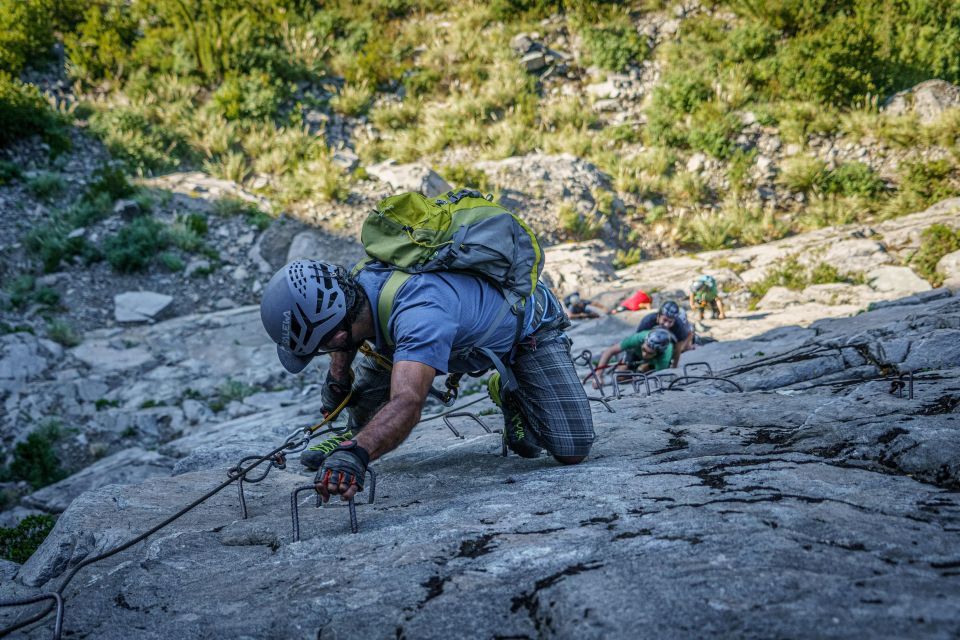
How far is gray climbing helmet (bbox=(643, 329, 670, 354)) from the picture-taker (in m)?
8.47

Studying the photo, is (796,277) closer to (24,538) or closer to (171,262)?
(171,262)

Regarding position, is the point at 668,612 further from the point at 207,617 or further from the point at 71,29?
the point at 71,29

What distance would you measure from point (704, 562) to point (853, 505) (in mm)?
771

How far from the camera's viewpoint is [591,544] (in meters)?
2.06

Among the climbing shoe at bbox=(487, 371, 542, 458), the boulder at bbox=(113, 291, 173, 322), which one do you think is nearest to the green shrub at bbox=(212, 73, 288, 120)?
the boulder at bbox=(113, 291, 173, 322)

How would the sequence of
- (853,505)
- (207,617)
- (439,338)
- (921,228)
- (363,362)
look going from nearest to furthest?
(207,617) → (853,505) → (439,338) → (363,362) → (921,228)

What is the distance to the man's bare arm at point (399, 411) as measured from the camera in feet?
8.32

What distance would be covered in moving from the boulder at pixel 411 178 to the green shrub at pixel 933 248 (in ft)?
31.9

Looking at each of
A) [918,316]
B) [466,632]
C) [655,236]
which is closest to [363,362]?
[466,632]

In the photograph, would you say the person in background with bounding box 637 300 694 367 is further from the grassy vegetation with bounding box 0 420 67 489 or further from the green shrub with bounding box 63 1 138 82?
the green shrub with bounding box 63 1 138 82

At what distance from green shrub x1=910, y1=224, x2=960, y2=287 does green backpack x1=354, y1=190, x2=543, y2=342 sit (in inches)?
444

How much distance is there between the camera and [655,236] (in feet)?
51.4

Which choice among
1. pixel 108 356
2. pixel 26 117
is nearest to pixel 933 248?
Answer: pixel 108 356

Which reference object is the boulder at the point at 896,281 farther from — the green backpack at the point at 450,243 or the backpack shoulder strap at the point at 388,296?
the backpack shoulder strap at the point at 388,296
